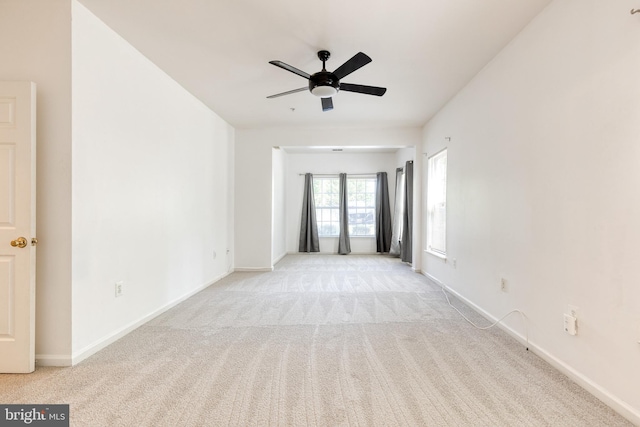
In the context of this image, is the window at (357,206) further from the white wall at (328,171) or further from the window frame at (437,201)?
the window frame at (437,201)

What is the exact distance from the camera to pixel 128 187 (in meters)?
2.78

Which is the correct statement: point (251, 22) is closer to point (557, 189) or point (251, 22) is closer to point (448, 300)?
point (557, 189)

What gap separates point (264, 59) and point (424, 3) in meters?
1.55

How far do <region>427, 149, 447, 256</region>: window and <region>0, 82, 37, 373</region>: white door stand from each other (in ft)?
14.7

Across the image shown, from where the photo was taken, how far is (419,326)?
2.90 meters

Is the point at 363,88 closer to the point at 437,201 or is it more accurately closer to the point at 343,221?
the point at 437,201

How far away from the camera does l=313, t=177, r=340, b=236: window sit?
26.7 feet

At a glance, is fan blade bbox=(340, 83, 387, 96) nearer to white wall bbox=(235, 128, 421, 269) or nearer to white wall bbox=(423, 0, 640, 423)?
white wall bbox=(423, 0, 640, 423)

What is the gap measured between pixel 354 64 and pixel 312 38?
44 centimetres

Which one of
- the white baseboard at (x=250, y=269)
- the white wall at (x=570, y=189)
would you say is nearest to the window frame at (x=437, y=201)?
the white wall at (x=570, y=189)

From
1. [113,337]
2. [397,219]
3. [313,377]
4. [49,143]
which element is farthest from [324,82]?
[397,219]

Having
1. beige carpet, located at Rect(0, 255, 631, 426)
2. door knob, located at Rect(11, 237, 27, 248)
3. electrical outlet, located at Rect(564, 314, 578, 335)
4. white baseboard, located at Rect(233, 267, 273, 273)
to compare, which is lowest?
beige carpet, located at Rect(0, 255, 631, 426)

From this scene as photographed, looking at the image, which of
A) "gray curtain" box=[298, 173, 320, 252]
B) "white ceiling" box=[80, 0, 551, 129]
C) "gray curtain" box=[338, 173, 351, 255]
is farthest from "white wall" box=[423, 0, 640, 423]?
"gray curtain" box=[298, 173, 320, 252]

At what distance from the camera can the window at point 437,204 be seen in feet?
15.2
